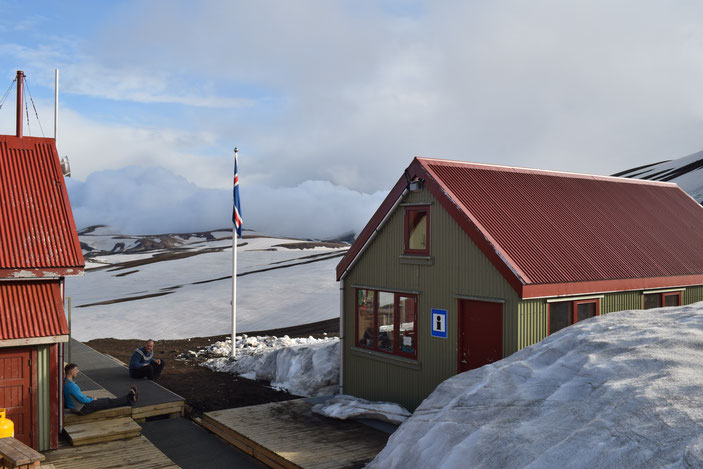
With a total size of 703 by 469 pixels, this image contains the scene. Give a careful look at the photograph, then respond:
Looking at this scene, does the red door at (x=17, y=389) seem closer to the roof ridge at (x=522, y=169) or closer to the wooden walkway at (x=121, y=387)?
the wooden walkway at (x=121, y=387)

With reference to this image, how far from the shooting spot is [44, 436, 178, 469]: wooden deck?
11.9 meters

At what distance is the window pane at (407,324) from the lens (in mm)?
14789

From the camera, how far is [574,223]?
1577 cm

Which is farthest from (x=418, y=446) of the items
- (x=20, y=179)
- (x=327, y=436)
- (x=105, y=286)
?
(x=105, y=286)

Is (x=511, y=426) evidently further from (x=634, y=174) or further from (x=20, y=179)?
(x=634, y=174)

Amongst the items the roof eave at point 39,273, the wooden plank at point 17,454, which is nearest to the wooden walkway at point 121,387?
the roof eave at point 39,273

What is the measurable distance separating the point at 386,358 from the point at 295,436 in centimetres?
326

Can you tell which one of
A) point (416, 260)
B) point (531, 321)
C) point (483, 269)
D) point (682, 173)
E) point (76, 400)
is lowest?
point (76, 400)

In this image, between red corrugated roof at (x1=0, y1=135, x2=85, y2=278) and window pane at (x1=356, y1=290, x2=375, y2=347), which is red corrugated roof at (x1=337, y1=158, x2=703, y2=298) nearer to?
window pane at (x1=356, y1=290, x2=375, y2=347)

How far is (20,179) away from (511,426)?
40.5 ft

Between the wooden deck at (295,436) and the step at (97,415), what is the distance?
194cm

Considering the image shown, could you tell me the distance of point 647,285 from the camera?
14922 millimetres

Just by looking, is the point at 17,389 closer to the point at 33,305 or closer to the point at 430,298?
the point at 33,305

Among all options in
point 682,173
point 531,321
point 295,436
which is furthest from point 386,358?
point 682,173
